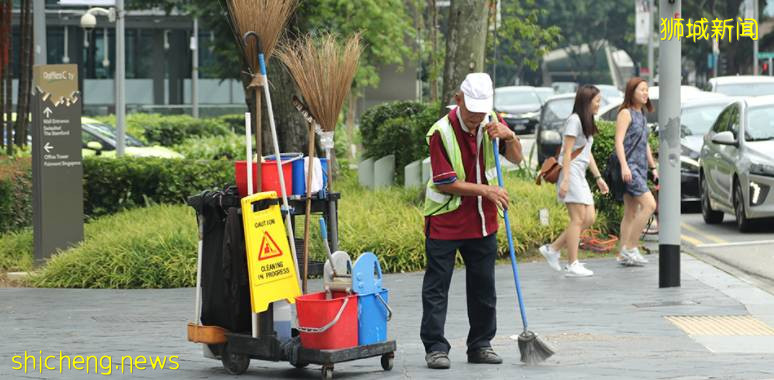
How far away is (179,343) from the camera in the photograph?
9.49 metres

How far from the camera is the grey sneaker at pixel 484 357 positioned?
26.7 feet

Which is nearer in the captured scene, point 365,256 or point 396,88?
point 365,256

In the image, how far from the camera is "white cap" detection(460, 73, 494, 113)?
25.8 feet

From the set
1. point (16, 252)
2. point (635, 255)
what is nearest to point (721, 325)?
point (635, 255)

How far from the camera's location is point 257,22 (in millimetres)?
7953

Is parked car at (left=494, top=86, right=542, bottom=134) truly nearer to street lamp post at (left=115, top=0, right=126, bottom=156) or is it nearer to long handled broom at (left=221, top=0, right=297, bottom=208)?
street lamp post at (left=115, top=0, right=126, bottom=156)

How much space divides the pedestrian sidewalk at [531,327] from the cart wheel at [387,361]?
0.04 meters

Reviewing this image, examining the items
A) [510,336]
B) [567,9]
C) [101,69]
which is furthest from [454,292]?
[567,9]

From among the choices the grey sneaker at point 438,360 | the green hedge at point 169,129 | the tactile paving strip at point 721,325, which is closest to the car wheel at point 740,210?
the tactile paving strip at point 721,325

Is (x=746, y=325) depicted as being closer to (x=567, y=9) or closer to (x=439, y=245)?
(x=439, y=245)

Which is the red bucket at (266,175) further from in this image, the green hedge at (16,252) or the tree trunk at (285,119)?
the tree trunk at (285,119)

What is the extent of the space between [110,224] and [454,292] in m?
5.52

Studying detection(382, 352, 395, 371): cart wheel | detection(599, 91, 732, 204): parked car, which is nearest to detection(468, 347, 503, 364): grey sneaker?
detection(382, 352, 395, 371): cart wheel

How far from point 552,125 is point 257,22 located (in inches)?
744
